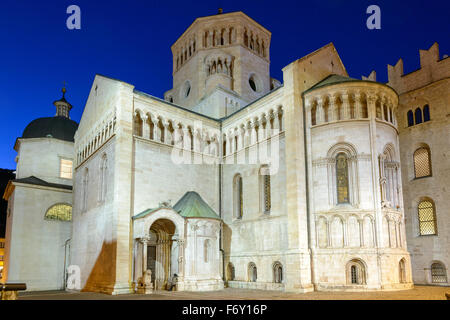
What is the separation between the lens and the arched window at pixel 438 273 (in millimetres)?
29156

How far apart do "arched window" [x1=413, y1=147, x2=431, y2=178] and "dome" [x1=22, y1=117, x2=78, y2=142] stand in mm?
32422

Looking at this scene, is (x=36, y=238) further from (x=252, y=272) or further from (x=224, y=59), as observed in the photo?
(x=224, y=59)

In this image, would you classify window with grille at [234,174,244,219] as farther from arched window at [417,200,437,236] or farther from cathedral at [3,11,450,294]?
arched window at [417,200,437,236]

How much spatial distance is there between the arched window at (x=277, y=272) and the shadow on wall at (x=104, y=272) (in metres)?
10.1

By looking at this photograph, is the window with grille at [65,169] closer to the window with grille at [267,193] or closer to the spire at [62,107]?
the spire at [62,107]

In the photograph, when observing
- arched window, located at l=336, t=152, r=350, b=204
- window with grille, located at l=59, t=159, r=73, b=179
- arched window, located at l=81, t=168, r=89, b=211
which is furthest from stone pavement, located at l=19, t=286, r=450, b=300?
window with grille, located at l=59, t=159, r=73, b=179

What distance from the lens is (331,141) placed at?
1021 inches

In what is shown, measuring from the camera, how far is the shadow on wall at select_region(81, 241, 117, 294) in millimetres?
24250

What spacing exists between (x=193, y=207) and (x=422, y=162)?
1861 centimetres

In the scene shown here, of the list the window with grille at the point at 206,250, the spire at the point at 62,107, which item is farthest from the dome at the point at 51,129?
the window with grille at the point at 206,250

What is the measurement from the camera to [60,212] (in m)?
36.4

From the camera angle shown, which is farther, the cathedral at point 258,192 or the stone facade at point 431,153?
the stone facade at point 431,153
